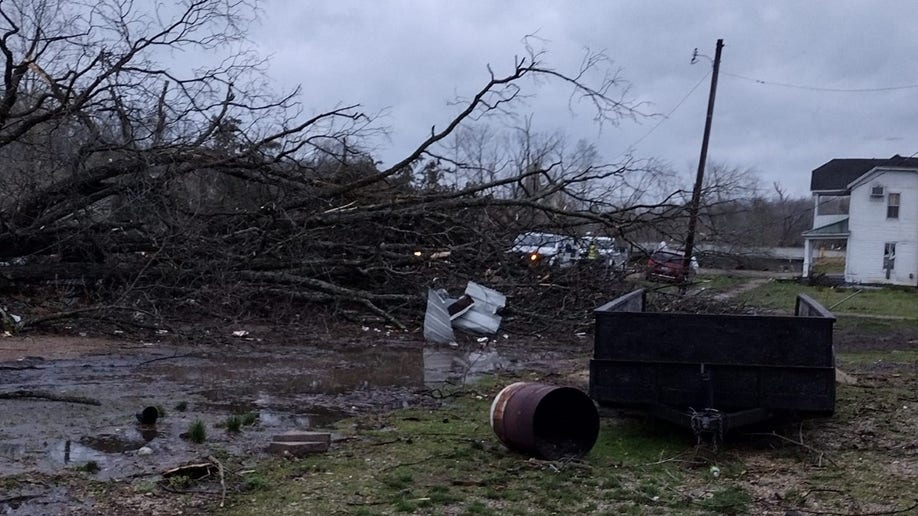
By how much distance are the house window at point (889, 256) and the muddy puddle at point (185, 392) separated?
28897 millimetres

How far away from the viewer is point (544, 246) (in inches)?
655

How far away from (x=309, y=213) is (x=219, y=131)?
1906 millimetres

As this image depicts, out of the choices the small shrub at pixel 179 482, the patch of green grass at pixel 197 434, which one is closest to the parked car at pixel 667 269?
the patch of green grass at pixel 197 434

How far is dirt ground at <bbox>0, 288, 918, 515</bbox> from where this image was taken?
5.56 meters

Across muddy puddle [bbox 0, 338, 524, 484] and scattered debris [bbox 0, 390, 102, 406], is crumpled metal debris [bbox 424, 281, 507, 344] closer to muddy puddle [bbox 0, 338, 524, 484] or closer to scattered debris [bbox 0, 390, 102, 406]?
muddy puddle [bbox 0, 338, 524, 484]

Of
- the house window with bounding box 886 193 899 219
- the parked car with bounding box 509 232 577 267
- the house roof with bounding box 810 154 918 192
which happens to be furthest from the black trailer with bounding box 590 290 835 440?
the house roof with bounding box 810 154 918 192

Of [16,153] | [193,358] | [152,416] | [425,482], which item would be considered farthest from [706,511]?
[16,153]

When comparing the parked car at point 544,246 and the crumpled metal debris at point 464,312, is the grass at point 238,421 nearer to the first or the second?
the crumpled metal debris at point 464,312

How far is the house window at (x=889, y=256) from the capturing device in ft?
121

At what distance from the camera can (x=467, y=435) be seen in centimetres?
701

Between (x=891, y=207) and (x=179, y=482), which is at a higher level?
(x=891, y=207)

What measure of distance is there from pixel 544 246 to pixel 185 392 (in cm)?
881

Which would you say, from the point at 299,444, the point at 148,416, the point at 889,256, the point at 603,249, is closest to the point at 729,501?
the point at 299,444

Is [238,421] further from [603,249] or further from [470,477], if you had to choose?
[603,249]
